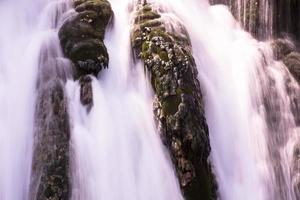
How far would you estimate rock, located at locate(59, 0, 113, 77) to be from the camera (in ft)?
42.5

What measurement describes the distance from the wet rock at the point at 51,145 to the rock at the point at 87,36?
0.86 metres

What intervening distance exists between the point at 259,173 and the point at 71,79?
504cm

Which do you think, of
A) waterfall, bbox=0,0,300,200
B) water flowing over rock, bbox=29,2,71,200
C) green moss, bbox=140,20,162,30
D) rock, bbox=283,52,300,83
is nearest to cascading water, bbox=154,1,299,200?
waterfall, bbox=0,0,300,200

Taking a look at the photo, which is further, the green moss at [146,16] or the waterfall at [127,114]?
the green moss at [146,16]

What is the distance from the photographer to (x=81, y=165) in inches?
453

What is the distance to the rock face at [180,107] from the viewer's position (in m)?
11.8

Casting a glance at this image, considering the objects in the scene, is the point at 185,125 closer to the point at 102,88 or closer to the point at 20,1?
the point at 102,88

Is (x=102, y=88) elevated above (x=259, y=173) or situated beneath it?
elevated above

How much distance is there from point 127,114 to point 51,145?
6.54 feet

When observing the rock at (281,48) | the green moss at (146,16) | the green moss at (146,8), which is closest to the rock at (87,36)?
the green moss at (146,16)

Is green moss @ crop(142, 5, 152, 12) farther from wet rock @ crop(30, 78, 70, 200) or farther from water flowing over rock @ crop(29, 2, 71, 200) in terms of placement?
wet rock @ crop(30, 78, 70, 200)

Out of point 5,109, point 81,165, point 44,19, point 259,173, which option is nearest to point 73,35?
point 44,19

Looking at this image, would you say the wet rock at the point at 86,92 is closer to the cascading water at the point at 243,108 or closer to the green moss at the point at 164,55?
the green moss at the point at 164,55

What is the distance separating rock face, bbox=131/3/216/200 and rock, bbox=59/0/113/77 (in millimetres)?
1031
